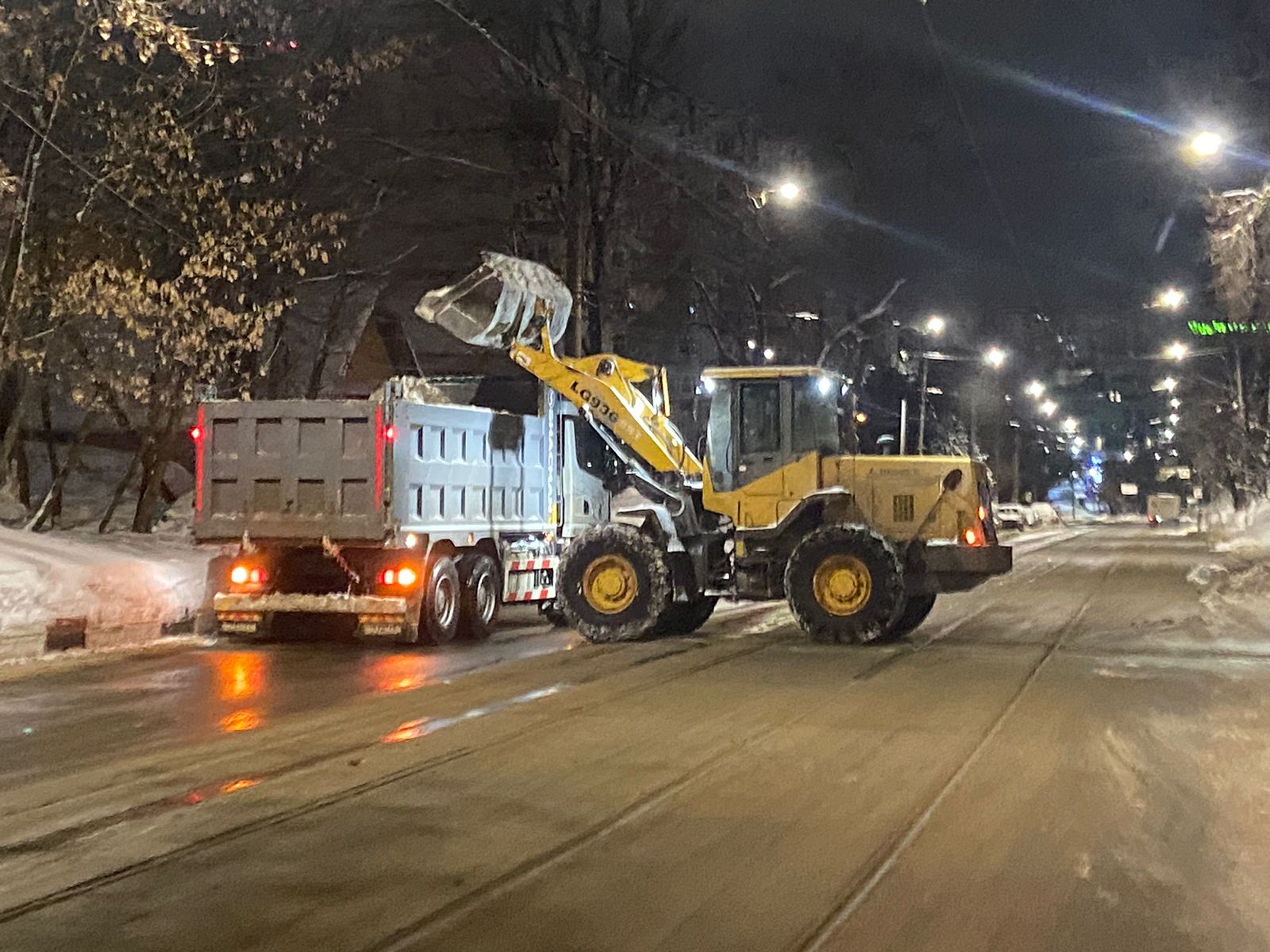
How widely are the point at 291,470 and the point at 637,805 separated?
8.63 m

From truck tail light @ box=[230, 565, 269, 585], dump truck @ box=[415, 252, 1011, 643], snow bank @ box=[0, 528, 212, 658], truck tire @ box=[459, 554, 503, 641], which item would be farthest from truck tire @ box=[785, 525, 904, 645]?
snow bank @ box=[0, 528, 212, 658]

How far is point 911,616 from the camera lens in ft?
54.2

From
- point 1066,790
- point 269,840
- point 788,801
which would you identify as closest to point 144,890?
point 269,840

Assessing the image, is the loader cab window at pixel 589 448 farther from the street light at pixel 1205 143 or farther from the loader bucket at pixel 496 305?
the street light at pixel 1205 143

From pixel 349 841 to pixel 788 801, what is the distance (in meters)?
2.54

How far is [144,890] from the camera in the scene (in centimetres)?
588

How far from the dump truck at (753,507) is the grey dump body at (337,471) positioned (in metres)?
1.44

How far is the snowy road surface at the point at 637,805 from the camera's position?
550cm

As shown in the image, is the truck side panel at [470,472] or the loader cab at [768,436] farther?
the loader cab at [768,436]

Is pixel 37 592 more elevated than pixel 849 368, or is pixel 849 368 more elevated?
pixel 849 368

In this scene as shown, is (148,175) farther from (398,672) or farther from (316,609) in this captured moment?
(398,672)

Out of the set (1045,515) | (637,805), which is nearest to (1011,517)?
(1045,515)

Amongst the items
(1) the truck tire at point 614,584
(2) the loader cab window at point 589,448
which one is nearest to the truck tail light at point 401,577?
(1) the truck tire at point 614,584

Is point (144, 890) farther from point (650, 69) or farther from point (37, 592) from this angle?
point (650, 69)
